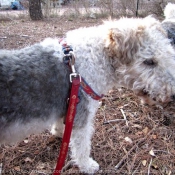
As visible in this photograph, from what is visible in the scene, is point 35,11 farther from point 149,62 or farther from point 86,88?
point 149,62

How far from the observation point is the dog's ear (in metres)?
2.35

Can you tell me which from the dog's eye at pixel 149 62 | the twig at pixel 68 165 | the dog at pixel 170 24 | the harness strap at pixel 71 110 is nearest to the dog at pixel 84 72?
the dog's eye at pixel 149 62

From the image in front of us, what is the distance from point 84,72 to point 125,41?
522 mm

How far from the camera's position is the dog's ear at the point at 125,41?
2.35 meters

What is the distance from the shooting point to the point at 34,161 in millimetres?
3053

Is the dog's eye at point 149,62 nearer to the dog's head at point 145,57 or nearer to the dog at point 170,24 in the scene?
the dog's head at point 145,57

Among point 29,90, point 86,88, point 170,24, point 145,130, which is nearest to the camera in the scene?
point 29,90

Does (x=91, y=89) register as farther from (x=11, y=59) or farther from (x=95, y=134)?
(x=95, y=134)

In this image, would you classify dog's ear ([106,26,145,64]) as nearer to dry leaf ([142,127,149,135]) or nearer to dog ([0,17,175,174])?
dog ([0,17,175,174])

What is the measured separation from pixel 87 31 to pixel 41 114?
1077mm

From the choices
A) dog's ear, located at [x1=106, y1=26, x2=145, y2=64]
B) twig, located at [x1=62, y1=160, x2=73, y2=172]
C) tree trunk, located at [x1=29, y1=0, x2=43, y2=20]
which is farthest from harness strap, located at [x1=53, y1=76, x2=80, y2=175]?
tree trunk, located at [x1=29, y1=0, x2=43, y2=20]

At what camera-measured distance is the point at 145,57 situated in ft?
7.75

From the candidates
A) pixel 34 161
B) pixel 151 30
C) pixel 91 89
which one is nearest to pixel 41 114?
pixel 91 89

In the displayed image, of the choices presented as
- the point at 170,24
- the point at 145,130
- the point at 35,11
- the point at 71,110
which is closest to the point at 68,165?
the point at 71,110
